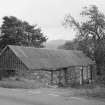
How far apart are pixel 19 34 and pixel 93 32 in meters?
13.9

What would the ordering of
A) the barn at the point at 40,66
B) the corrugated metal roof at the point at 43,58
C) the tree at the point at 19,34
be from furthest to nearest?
the tree at the point at 19,34
the corrugated metal roof at the point at 43,58
the barn at the point at 40,66

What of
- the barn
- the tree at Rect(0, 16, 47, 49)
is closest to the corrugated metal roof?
the barn

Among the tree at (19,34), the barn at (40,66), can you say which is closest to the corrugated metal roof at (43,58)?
the barn at (40,66)

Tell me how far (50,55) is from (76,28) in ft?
25.9

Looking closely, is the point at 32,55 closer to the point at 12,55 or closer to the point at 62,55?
the point at 12,55

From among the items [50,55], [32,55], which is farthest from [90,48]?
[32,55]

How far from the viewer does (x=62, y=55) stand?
30016mm

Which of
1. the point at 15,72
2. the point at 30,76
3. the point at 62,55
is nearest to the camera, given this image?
the point at 30,76

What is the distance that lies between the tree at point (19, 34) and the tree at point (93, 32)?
31.2 ft

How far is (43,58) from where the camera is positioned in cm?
2545

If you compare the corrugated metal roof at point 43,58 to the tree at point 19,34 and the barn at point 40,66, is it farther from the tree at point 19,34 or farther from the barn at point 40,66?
the tree at point 19,34

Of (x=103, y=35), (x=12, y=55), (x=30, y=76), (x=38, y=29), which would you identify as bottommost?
(x=30, y=76)

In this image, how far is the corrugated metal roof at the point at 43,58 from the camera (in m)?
22.8

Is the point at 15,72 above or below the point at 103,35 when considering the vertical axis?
below
